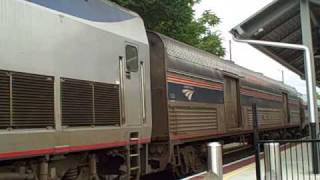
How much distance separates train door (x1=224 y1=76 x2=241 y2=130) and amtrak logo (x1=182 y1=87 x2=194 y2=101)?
10.7 ft

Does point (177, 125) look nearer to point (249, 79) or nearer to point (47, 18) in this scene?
point (47, 18)

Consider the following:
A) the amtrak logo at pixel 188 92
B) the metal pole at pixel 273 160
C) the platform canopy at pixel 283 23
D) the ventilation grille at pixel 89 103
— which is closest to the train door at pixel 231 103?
the platform canopy at pixel 283 23

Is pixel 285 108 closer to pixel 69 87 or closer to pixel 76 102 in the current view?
pixel 76 102

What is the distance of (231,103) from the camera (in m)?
17.9

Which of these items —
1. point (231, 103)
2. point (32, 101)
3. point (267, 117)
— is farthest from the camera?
point (267, 117)

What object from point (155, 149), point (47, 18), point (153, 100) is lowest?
point (155, 149)

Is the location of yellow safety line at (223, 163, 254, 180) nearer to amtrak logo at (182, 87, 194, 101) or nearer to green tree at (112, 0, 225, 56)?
amtrak logo at (182, 87, 194, 101)

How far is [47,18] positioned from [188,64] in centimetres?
638

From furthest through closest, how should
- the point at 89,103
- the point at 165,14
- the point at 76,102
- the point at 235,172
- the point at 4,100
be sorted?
the point at 165,14
the point at 235,172
the point at 89,103
the point at 76,102
the point at 4,100

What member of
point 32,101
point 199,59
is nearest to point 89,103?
point 32,101

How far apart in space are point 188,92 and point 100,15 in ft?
14.2

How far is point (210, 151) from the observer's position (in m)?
7.64

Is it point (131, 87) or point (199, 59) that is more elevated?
point (199, 59)

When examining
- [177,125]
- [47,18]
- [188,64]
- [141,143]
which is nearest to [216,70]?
[188,64]
